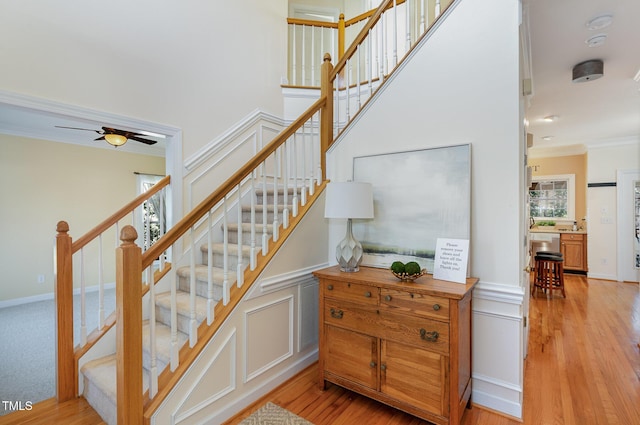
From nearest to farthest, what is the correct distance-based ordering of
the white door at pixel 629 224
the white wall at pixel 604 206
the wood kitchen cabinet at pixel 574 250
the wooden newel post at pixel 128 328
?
the wooden newel post at pixel 128 328
the white door at pixel 629 224
the white wall at pixel 604 206
the wood kitchen cabinet at pixel 574 250

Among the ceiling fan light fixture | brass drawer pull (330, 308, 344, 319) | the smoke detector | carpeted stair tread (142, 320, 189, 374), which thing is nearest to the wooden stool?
the smoke detector

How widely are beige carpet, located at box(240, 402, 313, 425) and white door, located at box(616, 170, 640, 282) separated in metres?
6.95

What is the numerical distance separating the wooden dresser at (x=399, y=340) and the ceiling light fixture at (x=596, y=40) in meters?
2.35

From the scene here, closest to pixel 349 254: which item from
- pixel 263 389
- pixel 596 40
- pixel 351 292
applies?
pixel 351 292

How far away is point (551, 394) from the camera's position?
216 cm

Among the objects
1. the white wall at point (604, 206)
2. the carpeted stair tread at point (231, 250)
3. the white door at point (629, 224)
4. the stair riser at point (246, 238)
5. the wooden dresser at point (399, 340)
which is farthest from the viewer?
the white wall at point (604, 206)

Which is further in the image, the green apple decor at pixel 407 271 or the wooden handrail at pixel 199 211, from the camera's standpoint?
the green apple decor at pixel 407 271

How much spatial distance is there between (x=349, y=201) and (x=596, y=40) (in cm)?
254

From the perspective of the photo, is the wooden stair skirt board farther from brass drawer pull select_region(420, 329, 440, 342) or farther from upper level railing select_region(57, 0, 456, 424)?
brass drawer pull select_region(420, 329, 440, 342)

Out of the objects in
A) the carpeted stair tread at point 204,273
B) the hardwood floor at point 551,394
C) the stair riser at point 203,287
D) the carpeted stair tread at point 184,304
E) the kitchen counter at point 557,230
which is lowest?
the hardwood floor at point 551,394

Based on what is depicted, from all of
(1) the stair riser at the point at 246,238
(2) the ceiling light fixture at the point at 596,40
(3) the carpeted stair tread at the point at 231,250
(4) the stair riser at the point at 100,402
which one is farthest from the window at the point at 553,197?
(4) the stair riser at the point at 100,402

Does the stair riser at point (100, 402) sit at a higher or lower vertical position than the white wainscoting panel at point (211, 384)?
lower

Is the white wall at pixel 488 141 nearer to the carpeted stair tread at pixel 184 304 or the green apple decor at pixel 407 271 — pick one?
the green apple decor at pixel 407 271

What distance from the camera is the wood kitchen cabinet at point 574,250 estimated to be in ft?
19.9
